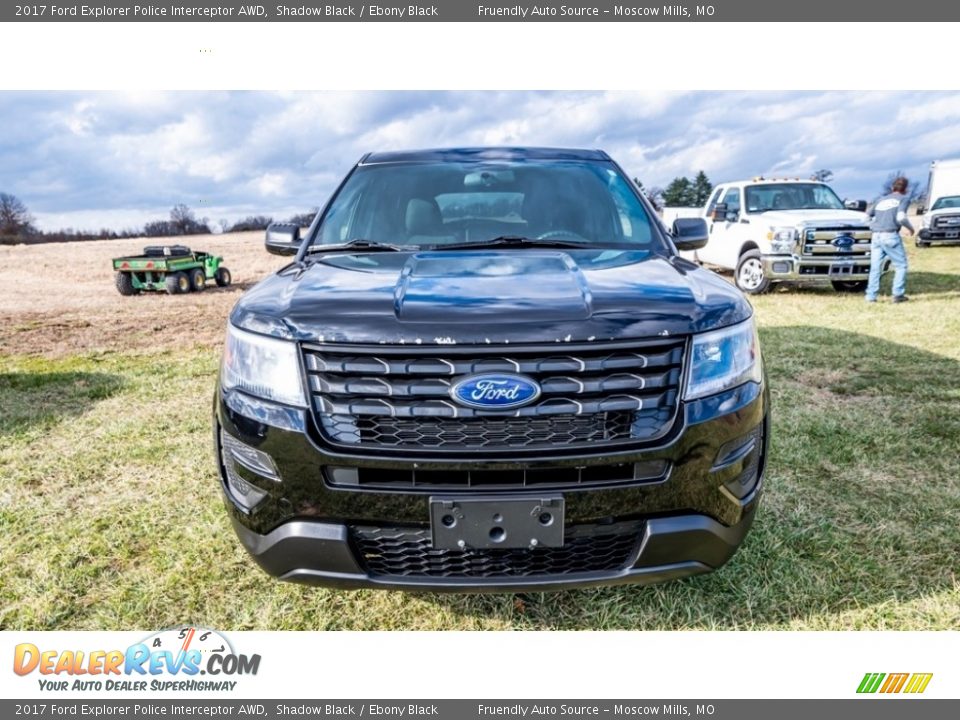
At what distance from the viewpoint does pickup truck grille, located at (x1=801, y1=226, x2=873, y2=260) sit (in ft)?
31.9

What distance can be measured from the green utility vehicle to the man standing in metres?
13.4

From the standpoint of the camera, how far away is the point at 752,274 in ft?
34.4

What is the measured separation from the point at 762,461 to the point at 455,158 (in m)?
2.22

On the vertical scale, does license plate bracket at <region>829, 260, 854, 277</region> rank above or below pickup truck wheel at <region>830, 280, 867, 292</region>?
above

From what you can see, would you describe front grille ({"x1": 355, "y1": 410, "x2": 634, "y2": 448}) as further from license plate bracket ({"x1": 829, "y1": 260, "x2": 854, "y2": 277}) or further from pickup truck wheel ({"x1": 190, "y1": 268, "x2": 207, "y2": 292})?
pickup truck wheel ({"x1": 190, "y1": 268, "x2": 207, "y2": 292})

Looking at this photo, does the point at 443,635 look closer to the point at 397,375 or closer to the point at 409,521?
the point at 409,521

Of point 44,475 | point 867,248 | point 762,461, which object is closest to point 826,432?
point 762,461

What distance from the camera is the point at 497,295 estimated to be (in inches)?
74.4

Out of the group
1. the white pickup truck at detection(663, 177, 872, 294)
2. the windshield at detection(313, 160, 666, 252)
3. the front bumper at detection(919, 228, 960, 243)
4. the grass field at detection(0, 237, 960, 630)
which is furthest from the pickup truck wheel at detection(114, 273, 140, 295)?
the front bumper at detection(919, 228, 960, 243)

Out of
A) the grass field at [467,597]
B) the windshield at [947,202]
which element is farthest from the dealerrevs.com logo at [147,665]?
the windshield at [947,202]

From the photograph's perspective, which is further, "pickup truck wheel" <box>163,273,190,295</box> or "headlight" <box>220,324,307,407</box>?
"pickup truck wheel" <box>163,273,190,295</box>

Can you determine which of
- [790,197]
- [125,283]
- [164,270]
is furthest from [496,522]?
[125,283]

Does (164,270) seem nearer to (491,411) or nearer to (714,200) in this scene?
(714,200)

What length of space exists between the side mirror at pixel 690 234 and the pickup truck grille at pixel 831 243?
770 centimetres
